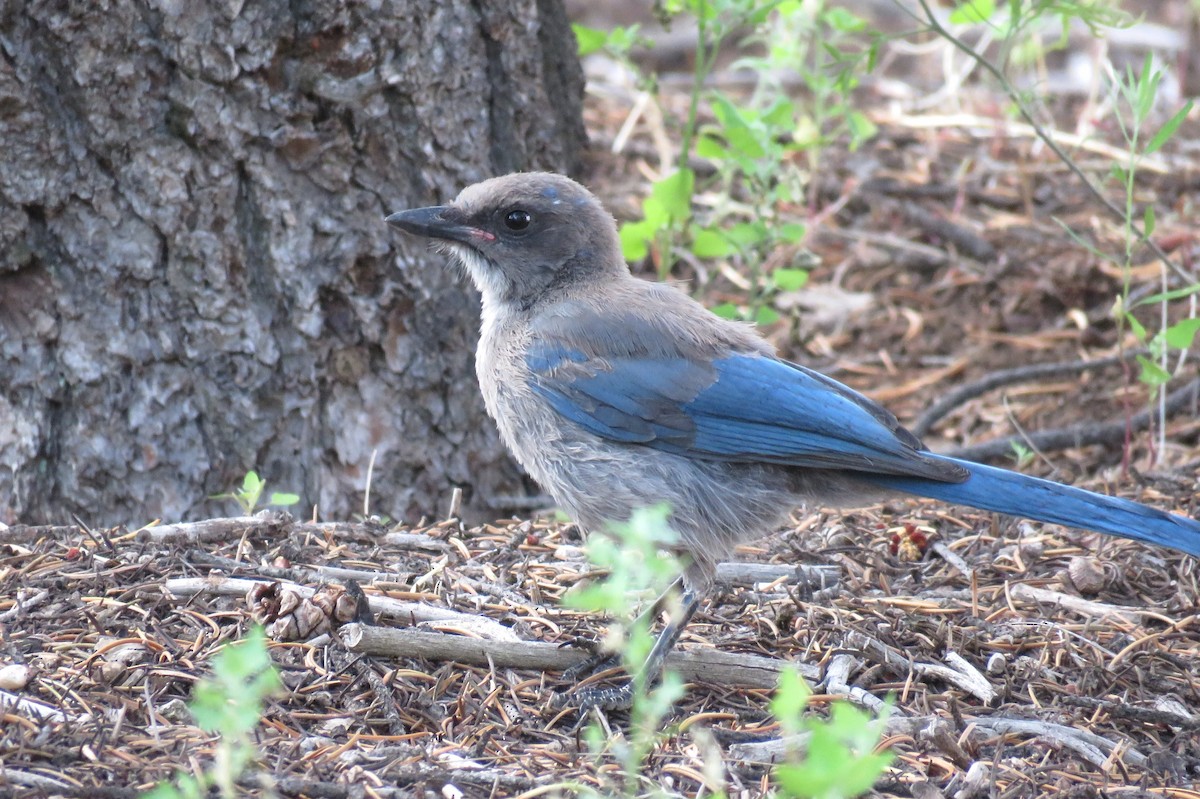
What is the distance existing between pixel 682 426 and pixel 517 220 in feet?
3.49

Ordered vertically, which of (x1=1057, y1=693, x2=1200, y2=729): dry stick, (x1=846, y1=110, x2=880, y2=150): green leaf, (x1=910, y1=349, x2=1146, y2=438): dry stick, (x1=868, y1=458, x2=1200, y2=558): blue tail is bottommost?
(x1=1057, y1=693, x2=1200, y2=729): dry stick

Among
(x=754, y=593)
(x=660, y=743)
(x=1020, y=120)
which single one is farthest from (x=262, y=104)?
(x=1020, y=120)

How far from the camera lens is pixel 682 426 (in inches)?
161

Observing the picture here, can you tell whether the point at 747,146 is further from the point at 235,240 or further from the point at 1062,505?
the point at 1062,505

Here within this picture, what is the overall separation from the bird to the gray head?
0.4 inches

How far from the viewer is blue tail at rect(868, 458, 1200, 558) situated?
344 centimetres

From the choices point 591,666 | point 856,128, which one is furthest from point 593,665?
point 856,128

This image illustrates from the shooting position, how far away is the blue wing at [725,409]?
154 inches

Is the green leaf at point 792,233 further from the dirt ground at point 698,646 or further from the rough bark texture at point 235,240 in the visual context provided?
the rough bark texture at point 235,240

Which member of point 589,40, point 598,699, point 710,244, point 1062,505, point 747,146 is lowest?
point 598,699

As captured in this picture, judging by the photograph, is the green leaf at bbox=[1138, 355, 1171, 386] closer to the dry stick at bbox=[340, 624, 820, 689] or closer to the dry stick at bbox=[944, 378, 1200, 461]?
the dry stick at bbox=[944, 378, 1200, 461]

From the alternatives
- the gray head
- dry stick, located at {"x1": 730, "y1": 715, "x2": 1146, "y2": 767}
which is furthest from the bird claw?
the gray head

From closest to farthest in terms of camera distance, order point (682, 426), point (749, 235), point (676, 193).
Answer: point (682, 426), point (676, 193), point (749, 235)

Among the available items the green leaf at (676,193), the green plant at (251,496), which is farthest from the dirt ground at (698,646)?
the green leaf at (676,193)
